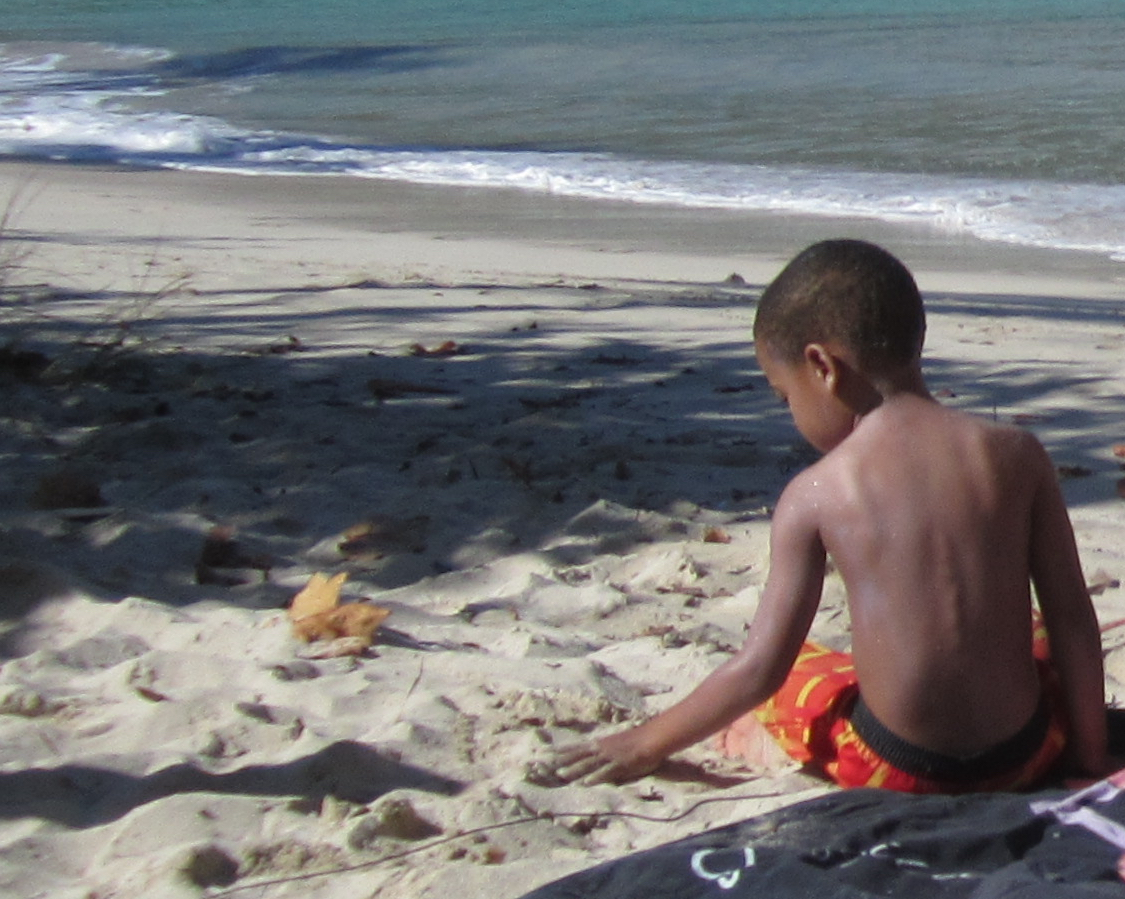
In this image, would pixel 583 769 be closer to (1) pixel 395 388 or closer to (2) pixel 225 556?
(2) pixel 225 556

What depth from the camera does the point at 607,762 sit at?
277 centimetres

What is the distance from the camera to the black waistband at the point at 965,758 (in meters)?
2.48

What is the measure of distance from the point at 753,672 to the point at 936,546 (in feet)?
1.32

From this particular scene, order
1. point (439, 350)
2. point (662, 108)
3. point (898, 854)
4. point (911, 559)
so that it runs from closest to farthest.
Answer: point (898, 854), point (911, 559), point (439, 350), point (662, 108)

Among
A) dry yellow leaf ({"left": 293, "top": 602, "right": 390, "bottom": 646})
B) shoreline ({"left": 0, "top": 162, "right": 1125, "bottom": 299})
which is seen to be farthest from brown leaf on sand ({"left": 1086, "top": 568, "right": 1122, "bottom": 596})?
shoreline ({"left": 0, "top": 162, "right": 1125, "bottom": 299})

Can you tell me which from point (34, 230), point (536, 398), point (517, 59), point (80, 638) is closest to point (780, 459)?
point (536, 398)

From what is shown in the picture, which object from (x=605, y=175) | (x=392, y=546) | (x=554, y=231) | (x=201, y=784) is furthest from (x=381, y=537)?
(x=605, y=175)

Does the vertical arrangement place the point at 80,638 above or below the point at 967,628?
below

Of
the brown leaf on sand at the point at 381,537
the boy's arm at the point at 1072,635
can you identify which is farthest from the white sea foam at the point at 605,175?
the boy's arm at the point at 1072,635

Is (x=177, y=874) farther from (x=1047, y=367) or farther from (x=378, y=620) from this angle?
(x=1047, y=367)

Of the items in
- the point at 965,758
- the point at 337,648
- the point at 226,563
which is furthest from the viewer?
the point at 226,563

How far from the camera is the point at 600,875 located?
2.27 metres

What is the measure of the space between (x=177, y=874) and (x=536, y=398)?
3199mm

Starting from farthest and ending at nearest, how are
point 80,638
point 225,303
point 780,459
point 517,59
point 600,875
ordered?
point 517,59 < point 225,303 < point 780,459 < point 80,638 < point 600,875
